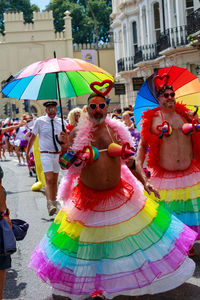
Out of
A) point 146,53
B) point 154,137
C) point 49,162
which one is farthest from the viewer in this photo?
point 146,53

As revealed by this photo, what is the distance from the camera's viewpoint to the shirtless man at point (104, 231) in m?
4.49

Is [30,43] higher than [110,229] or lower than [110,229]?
higher

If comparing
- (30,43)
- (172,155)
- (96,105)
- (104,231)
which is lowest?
(104,231)

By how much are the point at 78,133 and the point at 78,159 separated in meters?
0.29

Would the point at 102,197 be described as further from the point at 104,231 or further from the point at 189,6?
the point at 189,6

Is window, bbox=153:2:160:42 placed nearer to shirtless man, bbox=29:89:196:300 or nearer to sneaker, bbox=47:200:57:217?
sneaker, bbox=47:200:57:217

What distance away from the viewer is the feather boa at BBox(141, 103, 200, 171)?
247 inches

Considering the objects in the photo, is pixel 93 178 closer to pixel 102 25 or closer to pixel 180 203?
pixel 180 203

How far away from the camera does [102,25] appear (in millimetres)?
72125

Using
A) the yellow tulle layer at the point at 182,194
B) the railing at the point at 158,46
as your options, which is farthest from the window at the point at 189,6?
the yellow tulle layer at the point at 182,194

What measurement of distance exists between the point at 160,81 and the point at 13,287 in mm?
2939

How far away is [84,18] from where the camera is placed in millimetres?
72125

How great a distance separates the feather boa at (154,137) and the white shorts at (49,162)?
10.8ft

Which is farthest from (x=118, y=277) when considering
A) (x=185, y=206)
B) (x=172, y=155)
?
(x=172, y=155)
